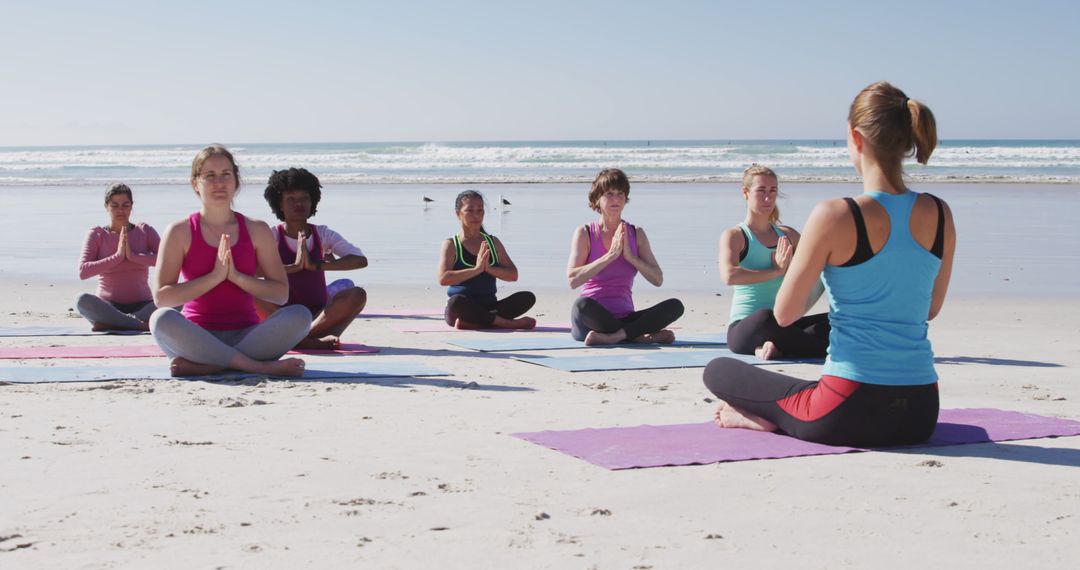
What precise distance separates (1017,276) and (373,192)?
18.3 meters

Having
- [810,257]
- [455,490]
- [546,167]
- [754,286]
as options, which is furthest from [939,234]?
[546,167]

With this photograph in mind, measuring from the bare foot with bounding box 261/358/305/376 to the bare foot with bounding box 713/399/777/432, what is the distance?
7.61 ft

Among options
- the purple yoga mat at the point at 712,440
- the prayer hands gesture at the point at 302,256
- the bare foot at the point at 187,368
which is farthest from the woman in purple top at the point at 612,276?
the purple yoga mat at the point at 712,440

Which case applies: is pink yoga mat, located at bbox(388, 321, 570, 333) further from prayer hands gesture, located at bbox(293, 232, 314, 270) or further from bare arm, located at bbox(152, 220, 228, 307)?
bare arm, located at bbox(152, 220, 228, 307)

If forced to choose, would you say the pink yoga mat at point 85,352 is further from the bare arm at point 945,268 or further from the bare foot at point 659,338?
the bare arm at point 945,268

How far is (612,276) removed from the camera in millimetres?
7863

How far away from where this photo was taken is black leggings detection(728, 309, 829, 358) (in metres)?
6.90

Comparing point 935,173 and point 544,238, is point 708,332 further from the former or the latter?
point 935,173

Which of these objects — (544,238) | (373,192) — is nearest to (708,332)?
(544,238)

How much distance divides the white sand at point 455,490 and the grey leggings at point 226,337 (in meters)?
0.21

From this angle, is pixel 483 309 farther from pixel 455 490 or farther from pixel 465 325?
pixel 455 490

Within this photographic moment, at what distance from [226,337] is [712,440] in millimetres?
2872

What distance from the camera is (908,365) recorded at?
4.10 metres

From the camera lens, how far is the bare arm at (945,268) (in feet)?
13.4
